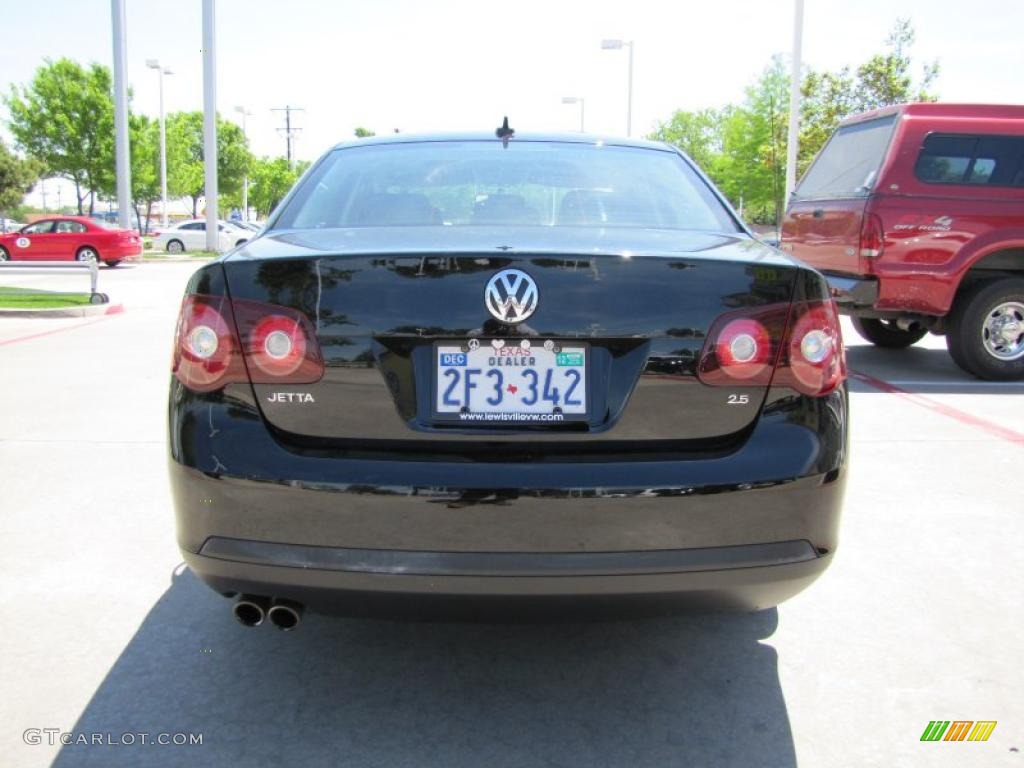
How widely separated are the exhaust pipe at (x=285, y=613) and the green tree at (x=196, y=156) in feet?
188

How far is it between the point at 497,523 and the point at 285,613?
0.68m

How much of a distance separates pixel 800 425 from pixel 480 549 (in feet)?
2.94

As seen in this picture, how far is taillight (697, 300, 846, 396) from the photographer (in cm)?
249

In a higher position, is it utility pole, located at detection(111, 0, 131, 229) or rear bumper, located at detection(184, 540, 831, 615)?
utility pole, located at detection(111, 0, 131, 229)

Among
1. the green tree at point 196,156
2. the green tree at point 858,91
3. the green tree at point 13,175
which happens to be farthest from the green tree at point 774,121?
the green tree at point 13,175

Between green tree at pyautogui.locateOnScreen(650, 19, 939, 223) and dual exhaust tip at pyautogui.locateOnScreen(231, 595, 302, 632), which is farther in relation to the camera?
green tree at pyautogui.locateOnScreen(650, 19, 939, 223)

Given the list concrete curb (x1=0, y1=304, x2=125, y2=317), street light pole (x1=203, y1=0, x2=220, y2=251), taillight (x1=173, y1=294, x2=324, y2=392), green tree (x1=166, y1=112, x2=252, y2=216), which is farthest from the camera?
green tree (x1=166, y1=112, x2=252, y2=216)

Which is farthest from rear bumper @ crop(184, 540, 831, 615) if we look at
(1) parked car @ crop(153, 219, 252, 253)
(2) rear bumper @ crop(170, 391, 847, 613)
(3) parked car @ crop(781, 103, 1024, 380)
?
(1) parked car @ crop(153, 219, 252, 253)

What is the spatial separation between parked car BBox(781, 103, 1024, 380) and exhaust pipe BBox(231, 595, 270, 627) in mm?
6881

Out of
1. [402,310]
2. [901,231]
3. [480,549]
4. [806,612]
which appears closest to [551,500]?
[480,549]

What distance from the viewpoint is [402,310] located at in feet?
7.97

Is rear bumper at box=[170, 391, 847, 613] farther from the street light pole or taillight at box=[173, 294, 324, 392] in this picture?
the street light pole

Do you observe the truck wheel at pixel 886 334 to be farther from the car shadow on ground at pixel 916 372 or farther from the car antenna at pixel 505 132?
the car antenna at pixel 505 132

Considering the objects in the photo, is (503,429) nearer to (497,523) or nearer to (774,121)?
(497,523)
